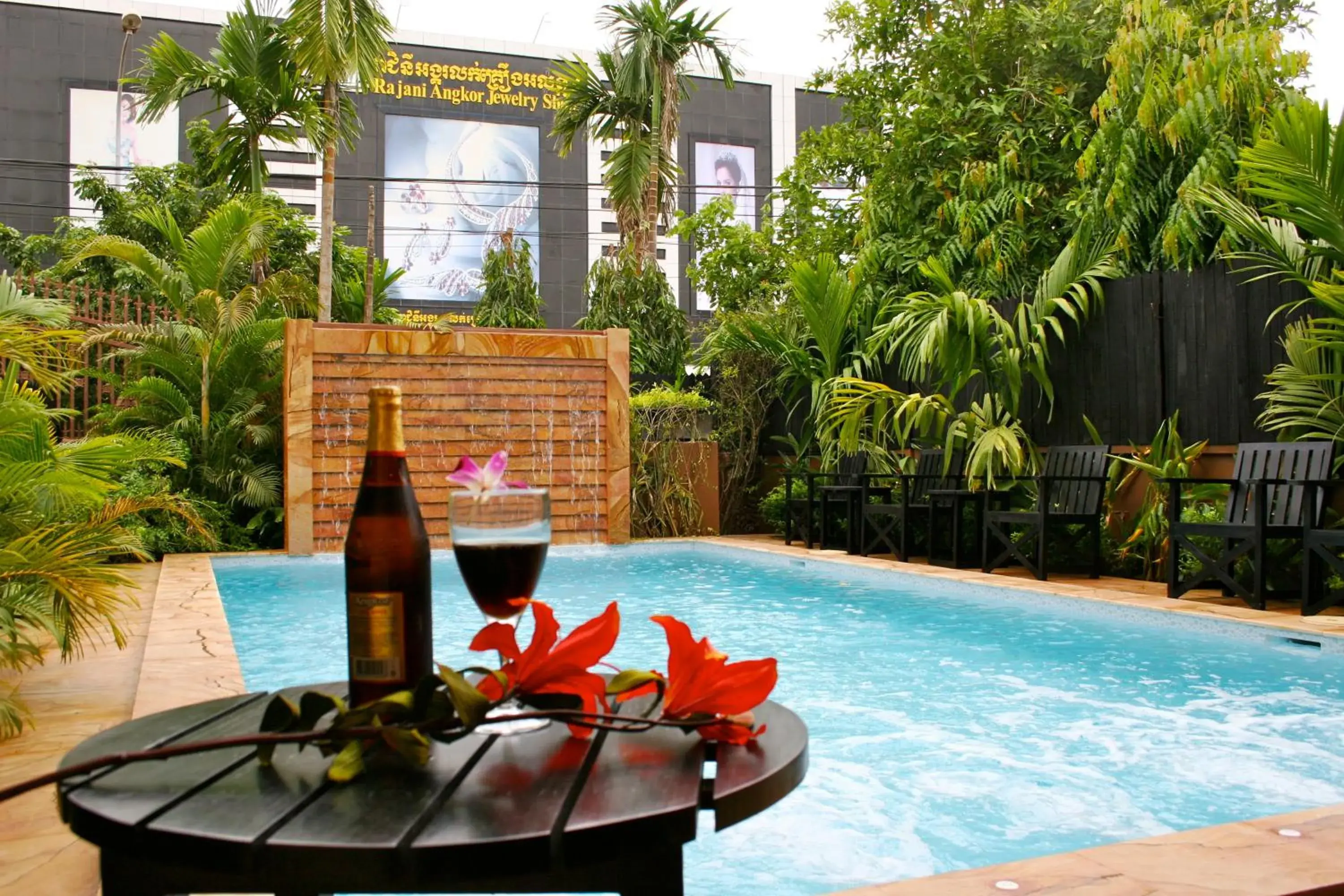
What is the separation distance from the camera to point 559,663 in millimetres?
982

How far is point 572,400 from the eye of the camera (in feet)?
33.9

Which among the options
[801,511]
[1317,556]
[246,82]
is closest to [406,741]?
[1317,556]

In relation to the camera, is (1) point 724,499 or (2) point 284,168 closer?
(1) point 724,499

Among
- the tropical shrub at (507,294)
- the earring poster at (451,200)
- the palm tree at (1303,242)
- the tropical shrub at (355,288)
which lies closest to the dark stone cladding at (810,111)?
the earring poster at (451,200)

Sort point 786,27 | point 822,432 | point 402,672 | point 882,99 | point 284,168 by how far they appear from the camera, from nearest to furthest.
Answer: point 402,672
point 822,432
point 882,99
point 786,27
point 284,168

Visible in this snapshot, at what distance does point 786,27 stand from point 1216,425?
28068 millimetres

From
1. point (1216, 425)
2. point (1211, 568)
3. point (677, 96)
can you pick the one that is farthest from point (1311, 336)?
point (677, 96)

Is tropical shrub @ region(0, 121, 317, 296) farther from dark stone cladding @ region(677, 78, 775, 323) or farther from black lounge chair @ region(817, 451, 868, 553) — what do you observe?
dark stone cladding @ region(677, 78, 775, 323)

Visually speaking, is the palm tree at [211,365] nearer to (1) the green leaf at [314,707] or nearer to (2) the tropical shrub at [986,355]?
(2) the tropical shrub at [986,355]

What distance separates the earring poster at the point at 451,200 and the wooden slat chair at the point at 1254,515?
1346 inches

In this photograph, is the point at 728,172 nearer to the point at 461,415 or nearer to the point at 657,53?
the point at 657,53

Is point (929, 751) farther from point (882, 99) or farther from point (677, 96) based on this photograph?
point (677, 96)

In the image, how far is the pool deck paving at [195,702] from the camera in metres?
1.50

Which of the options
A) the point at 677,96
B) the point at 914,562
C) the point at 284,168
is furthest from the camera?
the point at 284,168
